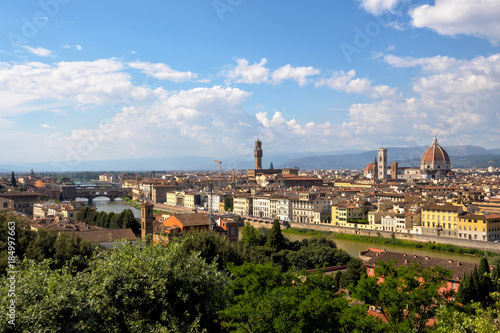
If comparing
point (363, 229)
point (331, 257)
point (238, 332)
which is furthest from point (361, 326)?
point (363, 229)

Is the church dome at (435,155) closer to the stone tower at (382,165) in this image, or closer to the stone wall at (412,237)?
the stone tower at (382,165)

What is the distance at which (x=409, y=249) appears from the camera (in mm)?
22234

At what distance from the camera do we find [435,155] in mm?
69625

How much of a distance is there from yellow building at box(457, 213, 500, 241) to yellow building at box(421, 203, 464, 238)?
49 centimetres

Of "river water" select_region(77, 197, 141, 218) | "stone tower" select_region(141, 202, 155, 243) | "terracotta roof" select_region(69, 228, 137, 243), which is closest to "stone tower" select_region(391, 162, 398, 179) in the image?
"river water" select_region(77, 197, 141, 218)

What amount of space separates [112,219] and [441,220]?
1801 cm

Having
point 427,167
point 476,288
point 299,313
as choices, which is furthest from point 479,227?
point 427,167

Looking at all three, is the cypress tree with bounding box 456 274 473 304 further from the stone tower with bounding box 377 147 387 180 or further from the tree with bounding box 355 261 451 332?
the stone tower with bounding box 377 147 387 180

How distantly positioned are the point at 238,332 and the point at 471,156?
→ 197 metres

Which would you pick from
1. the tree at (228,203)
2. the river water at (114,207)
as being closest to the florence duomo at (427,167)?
the tree at (228,203)

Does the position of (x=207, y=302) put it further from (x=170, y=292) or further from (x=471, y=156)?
(x=471, y=156)

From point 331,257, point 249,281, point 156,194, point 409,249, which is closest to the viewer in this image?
point 249,281

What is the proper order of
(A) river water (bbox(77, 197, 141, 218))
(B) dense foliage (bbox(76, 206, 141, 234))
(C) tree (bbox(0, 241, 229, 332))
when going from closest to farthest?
(C) tree (bbox(0, 241, 229, 332)), (B) dense foliage (bbox(76, 206, 141, 234)), (A) river water (bbox(77, 197, 141, 218))

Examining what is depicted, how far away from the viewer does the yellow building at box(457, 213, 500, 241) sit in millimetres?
22062
